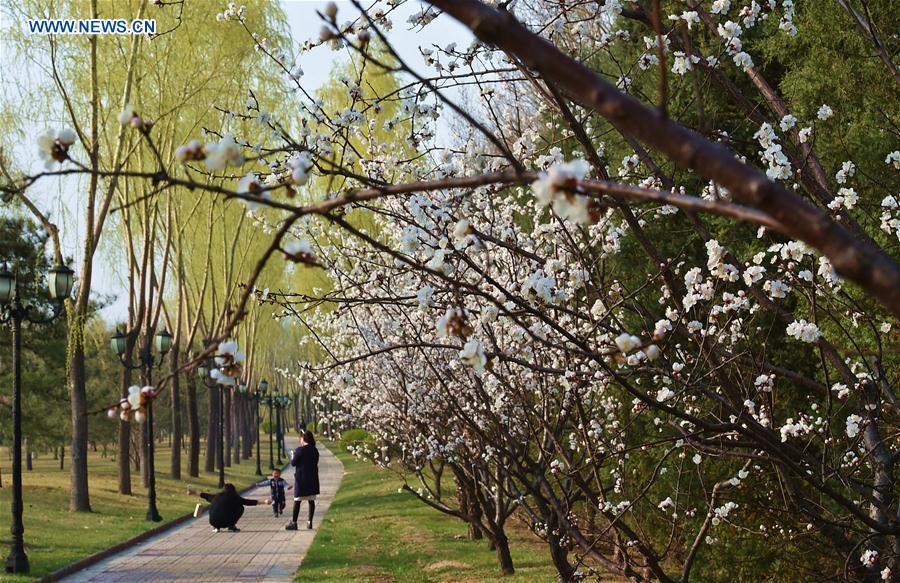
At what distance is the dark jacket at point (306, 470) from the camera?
16484 mm

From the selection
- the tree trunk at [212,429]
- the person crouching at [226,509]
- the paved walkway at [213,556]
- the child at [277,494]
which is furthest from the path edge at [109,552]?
the tree trunk at [212,429]

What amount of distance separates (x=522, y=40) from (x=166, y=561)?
42.4 feet

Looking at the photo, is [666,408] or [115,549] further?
[115,549]

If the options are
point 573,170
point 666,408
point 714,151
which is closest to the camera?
point 714,151

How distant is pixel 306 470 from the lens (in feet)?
54.5

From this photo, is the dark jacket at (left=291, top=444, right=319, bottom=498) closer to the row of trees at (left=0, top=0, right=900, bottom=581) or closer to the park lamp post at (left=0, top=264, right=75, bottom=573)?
the row of trees at (left=0, top=0, right=900, bottom=581)

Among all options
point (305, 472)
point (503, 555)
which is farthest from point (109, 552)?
point (503, 555)

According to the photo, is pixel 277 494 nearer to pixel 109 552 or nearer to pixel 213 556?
pixel 109 552

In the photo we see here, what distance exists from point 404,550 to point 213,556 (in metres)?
2.75

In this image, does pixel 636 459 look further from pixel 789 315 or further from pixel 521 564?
pixel 789 315

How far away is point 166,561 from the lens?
13.0 metres

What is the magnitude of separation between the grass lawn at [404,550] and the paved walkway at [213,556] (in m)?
0.39

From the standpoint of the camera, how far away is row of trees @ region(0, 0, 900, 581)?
173cm

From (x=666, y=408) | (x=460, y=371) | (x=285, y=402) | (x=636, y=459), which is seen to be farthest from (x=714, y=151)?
(x=285, y=402)
